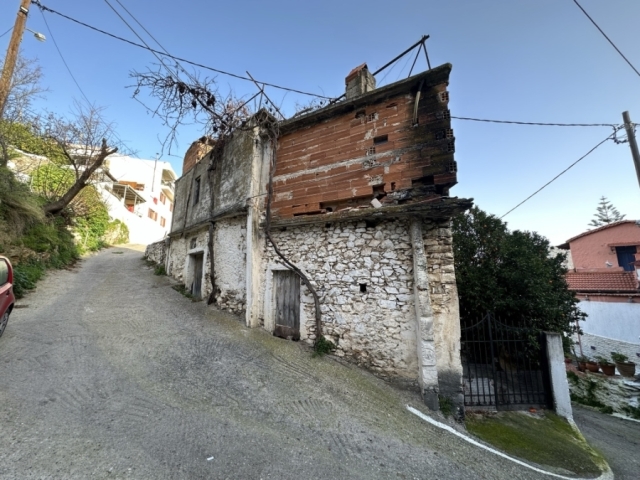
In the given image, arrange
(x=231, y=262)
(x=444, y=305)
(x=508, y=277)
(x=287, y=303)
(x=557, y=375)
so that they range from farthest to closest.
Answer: (x=231, y=262), (x=508, y=277), (x=287, y=303), (x=557, y=375), (x=444, y=305)

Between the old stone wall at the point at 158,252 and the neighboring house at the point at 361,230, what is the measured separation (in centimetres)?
727

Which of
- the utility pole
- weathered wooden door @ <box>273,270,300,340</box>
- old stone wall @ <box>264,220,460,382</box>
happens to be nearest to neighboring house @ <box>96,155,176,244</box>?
weathered wooden door @ <box>273,270,300,340</box>

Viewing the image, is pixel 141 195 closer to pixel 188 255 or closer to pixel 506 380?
pixel 188 255

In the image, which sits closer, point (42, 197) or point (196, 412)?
point (196, 412)

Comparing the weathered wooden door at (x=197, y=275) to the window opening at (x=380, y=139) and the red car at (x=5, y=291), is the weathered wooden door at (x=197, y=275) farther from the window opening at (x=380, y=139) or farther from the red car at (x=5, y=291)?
the window opening at (x=380, y=139)

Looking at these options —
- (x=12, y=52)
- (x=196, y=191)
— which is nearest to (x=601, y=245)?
(x=196, y=191)

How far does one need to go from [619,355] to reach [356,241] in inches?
529

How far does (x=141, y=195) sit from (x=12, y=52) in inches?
927

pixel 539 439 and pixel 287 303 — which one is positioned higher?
pixel 287 303

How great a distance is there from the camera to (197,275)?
10477 millimetres

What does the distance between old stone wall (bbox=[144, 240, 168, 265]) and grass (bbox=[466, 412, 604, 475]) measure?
14.9 m

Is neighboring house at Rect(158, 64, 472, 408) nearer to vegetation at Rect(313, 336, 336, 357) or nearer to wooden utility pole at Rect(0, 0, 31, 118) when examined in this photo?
vegetation at Rect(313, 336, 336, 357)

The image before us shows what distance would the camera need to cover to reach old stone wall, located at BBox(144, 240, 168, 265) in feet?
47.8

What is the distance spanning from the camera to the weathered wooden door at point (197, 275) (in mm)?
10156
